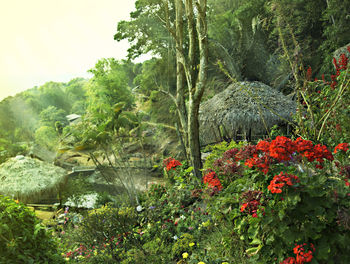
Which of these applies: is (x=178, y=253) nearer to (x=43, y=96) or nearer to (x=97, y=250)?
(x=97, y=250)

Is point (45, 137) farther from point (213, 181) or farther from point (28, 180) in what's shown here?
point (213, 181)

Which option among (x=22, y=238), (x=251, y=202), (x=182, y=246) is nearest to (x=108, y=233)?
(x=182, y=246)

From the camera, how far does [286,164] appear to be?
2.21 meters

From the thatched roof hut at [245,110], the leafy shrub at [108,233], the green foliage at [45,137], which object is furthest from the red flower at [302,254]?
the green foliage at [45,137]

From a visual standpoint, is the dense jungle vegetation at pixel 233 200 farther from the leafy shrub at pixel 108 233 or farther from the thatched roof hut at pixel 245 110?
the thatched roof hut at pixel 245 110

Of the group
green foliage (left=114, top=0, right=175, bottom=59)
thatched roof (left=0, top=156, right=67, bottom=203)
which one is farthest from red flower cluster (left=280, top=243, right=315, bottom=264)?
green foliage (left=114, top=0, right=175, bottom=59)

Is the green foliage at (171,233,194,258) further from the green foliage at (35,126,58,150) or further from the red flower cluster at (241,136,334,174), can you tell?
the green foliage at (35,126,58,150)

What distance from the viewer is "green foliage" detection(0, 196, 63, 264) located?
73.7 inches

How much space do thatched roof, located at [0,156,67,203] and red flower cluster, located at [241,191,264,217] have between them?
Result: 8.29 meters

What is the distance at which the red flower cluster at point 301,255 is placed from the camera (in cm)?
177

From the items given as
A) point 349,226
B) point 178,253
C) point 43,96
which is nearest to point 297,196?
point 349,226

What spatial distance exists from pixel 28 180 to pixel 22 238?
771 cm

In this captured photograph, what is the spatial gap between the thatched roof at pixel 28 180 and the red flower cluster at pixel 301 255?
28.6 ft

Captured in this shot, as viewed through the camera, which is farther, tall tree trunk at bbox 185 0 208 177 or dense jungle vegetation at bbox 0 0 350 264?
tall tree trunk at bbox 185 0 208 177
